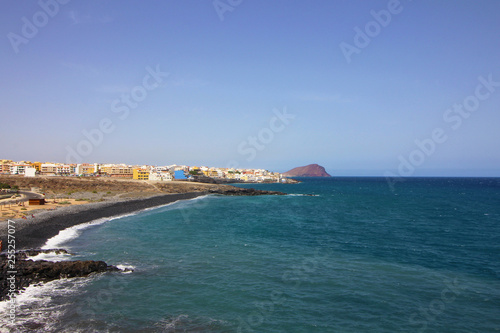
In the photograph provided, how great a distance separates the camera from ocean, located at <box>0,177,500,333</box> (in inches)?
504

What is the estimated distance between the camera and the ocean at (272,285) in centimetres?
1279

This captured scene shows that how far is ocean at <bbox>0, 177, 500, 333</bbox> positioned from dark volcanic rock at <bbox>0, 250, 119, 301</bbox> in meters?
0.70

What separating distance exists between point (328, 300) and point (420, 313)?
12.9 feet

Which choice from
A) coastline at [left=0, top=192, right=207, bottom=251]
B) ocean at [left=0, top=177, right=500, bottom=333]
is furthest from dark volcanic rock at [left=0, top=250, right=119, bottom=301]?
coastline at [left=0, top=192, right=207, bottom=251]

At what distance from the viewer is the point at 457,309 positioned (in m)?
14.1

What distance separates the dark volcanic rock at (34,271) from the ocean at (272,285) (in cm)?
70

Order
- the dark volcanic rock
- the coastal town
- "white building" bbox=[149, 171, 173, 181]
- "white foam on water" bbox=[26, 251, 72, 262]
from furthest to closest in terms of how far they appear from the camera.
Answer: "white building" bbox=[149, 171, 173, 181] < the coastal town < "white foam on water" bbox=[26, 251, 72, 262] < the dark volcanic rock

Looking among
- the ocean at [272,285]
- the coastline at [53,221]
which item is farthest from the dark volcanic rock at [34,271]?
the coastline at [53,221]

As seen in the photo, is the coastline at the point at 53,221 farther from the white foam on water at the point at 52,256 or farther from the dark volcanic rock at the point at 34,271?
the dark volcanic rock at the point at 34,271

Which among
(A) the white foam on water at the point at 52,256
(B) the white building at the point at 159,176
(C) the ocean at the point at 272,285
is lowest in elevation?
(C) the ocean at the point at 272,285

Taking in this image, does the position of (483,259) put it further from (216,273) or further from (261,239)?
(216,273)

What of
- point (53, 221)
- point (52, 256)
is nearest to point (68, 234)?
point (53, 221)

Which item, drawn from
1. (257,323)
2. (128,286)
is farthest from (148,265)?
(257,323)

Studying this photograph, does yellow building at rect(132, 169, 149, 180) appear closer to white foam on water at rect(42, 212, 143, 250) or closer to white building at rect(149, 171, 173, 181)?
white building at rect(149, 171, 173, 181)
